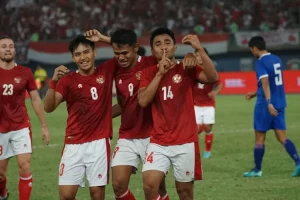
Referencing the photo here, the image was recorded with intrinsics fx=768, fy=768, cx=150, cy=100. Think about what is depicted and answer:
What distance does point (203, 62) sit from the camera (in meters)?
8.20

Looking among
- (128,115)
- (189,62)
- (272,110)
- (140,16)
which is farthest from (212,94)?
(140,16)

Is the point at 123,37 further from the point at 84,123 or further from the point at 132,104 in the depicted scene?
the point at 84,123

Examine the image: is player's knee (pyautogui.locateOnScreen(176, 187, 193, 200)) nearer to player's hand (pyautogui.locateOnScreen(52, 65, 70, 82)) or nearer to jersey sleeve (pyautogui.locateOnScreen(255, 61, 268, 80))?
player's hand (pyautogui.locateOnScreen(52, 65, 70, 82))

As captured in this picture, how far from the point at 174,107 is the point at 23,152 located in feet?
10.3

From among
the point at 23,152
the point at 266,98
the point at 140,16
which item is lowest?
the point at 23,152

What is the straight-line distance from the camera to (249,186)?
1220cm

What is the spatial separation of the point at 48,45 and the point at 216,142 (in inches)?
1003

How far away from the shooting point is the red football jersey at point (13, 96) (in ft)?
34.8

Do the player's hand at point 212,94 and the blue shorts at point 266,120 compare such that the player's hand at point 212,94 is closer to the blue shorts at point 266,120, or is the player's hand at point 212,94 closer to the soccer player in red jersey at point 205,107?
the soccer player in red jersey at point 205,107

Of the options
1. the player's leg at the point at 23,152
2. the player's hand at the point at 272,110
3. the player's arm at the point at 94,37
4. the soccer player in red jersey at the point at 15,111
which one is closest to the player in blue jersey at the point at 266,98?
the player's hand at the point at 272,110

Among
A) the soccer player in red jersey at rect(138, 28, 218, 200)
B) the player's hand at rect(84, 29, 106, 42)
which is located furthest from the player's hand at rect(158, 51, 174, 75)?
the player's hand at rect(84, 29, 106, 42)

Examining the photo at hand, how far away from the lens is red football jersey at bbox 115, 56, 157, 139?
893 cm

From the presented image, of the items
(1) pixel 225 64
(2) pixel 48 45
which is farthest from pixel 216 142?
(2) pixel 48 45

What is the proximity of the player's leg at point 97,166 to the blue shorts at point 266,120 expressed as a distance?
5.00 m
